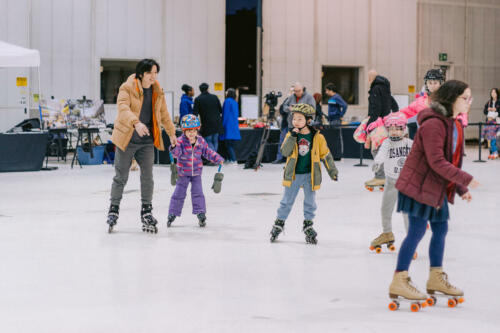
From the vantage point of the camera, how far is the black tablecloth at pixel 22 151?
597 inches

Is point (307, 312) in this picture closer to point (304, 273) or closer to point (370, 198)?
point (304, 273)

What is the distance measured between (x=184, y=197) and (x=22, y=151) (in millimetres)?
7896

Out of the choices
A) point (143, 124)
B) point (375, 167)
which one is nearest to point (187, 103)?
point (143, 124)

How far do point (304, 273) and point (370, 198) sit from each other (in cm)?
524

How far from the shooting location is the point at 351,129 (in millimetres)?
18938

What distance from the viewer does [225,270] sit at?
6.14 meters

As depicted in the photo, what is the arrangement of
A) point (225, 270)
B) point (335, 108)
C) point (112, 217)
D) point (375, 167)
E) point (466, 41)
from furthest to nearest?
1. point (466, 41)
2. point (335, 108)
3. point (112, 217)
4. point (375, 167)
5. point (225, 270)

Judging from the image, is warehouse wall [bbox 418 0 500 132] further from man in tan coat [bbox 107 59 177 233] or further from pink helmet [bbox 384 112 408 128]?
pink helmet [bbox 384 112 408 128]

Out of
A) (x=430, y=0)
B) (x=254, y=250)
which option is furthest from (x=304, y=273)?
(x=430, y=0)

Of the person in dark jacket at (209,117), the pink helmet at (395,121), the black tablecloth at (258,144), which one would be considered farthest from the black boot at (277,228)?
the black tablecloth at (258,144)

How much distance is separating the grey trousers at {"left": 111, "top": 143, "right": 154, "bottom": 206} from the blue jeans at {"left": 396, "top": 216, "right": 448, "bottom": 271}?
12.1 ft

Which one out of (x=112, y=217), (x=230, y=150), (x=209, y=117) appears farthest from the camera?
(x=230, y=150)

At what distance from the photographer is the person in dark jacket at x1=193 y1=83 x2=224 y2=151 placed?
16734mm

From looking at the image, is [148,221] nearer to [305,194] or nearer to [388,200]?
[305,194]
